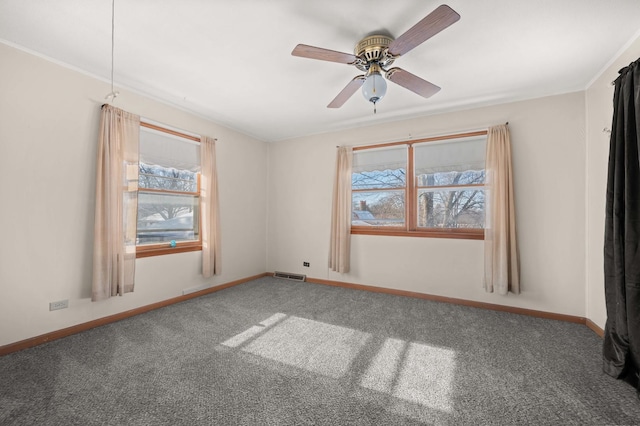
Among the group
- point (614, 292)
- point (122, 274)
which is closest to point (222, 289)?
point (122, 274)

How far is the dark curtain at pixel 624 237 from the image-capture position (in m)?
1.83

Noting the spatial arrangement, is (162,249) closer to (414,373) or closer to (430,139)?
(414,373)

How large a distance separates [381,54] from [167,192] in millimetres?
3006

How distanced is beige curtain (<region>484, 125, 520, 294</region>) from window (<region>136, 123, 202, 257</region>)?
3.89 meters

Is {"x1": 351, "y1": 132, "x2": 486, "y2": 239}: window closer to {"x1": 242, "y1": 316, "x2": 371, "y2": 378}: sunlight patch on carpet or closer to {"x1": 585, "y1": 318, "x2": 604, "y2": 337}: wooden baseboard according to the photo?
{"x1": 585, "y1": 318, "x2": 604, "y2": 337}: wooden baseboard

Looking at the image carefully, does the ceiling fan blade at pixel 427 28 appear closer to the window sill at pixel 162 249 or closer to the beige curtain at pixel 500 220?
the beige curtain at pixel 500 220

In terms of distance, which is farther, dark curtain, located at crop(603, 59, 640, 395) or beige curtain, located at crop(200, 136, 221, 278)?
beige curtain, located at crop(200, 136, 221, 278)

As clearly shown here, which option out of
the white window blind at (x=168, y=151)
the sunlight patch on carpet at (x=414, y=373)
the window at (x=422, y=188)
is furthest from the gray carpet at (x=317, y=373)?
the white window blind at (x=168, y=151)

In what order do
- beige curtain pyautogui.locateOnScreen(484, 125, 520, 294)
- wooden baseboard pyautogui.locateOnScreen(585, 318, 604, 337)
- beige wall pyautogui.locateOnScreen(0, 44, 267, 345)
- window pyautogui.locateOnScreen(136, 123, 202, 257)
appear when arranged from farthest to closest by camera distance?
window pyautogui.locateOnScreen(136, 123, 202, 257)
beige curtain pyautogui.locateOnScreen(484, 125, 520, 294)
wooden baseboard pyautogui.locateOnScreen(585, 318, 604, 337)
beige wall pyautogui.locateOnScreen(0, 44, 267, 345)

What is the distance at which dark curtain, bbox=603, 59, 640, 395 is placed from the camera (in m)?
1.83

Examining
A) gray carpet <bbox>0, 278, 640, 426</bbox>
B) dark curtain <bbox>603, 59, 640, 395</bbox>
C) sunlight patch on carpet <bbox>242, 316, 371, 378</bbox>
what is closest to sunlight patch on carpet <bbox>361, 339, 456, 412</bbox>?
gray carpet <bbox>0, 278, 640, 426</bbox>

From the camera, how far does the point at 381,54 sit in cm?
209

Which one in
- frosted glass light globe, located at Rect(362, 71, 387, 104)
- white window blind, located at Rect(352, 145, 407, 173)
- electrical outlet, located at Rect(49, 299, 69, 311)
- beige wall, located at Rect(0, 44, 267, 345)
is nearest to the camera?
frosted glass light globe, located at Rect(362, 71, 387, 104)

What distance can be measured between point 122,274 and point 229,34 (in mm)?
2603
